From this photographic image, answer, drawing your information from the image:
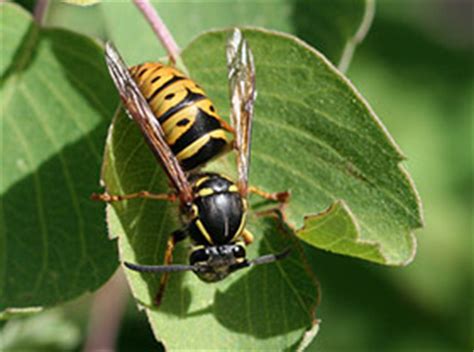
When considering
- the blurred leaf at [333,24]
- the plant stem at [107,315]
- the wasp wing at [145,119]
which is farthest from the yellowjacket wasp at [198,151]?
the plant stem at [107,315]

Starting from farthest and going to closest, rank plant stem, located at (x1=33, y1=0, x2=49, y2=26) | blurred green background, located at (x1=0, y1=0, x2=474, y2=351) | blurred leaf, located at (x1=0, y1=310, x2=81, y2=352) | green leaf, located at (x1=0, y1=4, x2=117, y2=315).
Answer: blurred green background, located at (x1=0, y1=0, x2=474, y2=351)
blurred leaf, located at (x1=0, y1=310, x2=81, y2=352)
plant stem, located at (x1=33, y1=0, x2=49, y2=26)
green leaf, located at (x1=0, y1=4, x2=117, y2=315)

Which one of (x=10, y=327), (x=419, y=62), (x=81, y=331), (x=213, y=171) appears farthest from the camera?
(x=419, y=62)

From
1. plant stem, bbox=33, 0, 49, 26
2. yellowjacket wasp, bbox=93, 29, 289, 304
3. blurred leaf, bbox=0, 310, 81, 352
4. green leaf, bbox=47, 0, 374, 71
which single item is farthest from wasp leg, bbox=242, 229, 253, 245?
blurred leaf, bbox=0, 310, 81, 352

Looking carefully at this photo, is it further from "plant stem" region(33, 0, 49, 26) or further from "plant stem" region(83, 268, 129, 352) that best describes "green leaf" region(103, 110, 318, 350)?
"plant stem" region(83, 268, 129, 352)

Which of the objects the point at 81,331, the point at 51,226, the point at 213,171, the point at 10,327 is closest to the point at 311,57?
the point at 213,171

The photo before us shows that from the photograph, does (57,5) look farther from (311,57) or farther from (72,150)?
(311,57)

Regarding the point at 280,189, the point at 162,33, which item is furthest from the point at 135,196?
the point at 162,33
